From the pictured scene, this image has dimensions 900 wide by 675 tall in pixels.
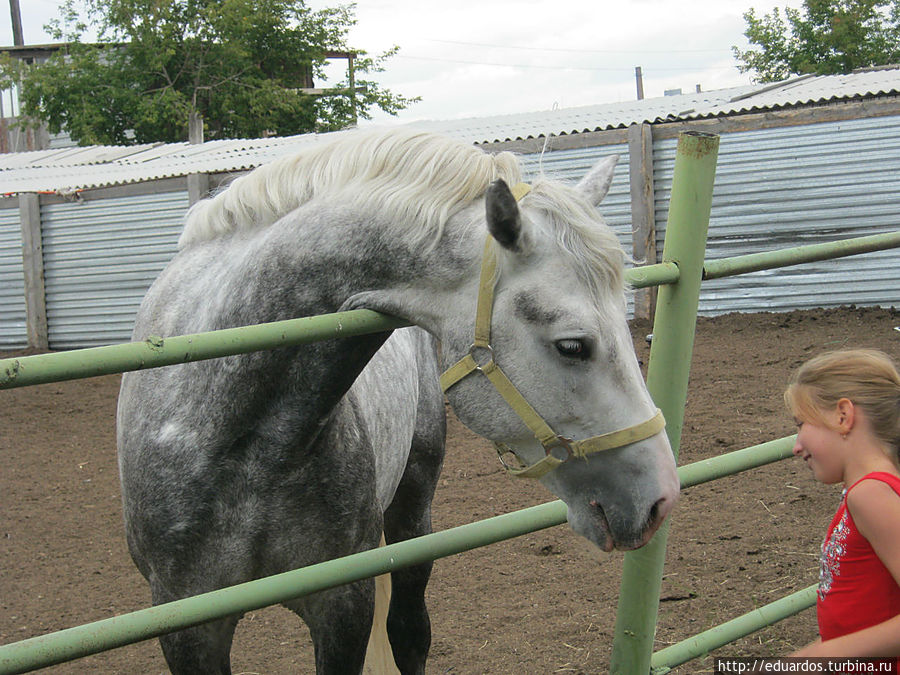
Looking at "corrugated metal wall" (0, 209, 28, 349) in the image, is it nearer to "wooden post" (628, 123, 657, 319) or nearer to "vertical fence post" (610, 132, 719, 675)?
"wooden post" (628, 123, 657, 319)

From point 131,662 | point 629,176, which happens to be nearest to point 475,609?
point 131,662

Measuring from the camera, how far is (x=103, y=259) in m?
12.0

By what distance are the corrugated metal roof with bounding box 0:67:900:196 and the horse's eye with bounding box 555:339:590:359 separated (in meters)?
8.90

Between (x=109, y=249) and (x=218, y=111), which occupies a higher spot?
(x=218, y=111)

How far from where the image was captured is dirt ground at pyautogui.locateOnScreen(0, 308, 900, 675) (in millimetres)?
3484

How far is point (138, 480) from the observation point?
6.76 feet

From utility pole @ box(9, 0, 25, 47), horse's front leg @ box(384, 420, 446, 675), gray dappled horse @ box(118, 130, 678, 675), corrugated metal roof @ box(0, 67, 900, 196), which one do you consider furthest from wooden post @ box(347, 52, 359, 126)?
gray dappled horse @ box(118, 130, 678, 675)

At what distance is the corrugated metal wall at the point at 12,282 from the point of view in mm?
12578

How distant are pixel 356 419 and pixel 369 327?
2.38 ft

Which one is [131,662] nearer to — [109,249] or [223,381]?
[223,381]

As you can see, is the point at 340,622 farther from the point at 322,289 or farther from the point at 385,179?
the point at 385,179

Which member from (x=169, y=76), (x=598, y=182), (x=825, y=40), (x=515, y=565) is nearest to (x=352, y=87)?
(x=169, y=76)

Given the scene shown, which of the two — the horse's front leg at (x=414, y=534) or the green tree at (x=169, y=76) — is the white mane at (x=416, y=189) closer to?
the horse's front leg at (x=414, y=534)

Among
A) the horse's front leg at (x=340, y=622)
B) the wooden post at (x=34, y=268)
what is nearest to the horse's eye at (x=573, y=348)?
the horse's front leg at (x=340, y=622)
